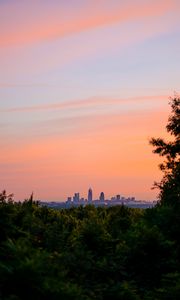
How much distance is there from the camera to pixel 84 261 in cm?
1580

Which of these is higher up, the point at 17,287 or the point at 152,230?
the point at 152,230

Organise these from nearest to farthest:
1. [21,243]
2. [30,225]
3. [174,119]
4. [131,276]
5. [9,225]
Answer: [21,243] < [9,225] < [131,276] < [30,225] < [174,119]

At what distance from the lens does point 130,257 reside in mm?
17438

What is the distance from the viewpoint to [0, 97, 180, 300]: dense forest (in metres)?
12.0

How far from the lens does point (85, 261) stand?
1585cm

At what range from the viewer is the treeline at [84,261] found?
39.2ft

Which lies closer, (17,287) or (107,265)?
(17,287)

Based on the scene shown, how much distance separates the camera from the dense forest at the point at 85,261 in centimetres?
1195

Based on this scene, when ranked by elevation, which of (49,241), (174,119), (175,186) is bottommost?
(49,241)

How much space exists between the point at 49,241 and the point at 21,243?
4.51m

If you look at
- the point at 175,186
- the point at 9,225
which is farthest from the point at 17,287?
the point at 175,186

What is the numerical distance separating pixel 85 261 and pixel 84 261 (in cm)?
6

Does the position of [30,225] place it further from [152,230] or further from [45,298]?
[45,298]

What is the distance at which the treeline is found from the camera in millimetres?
11953
